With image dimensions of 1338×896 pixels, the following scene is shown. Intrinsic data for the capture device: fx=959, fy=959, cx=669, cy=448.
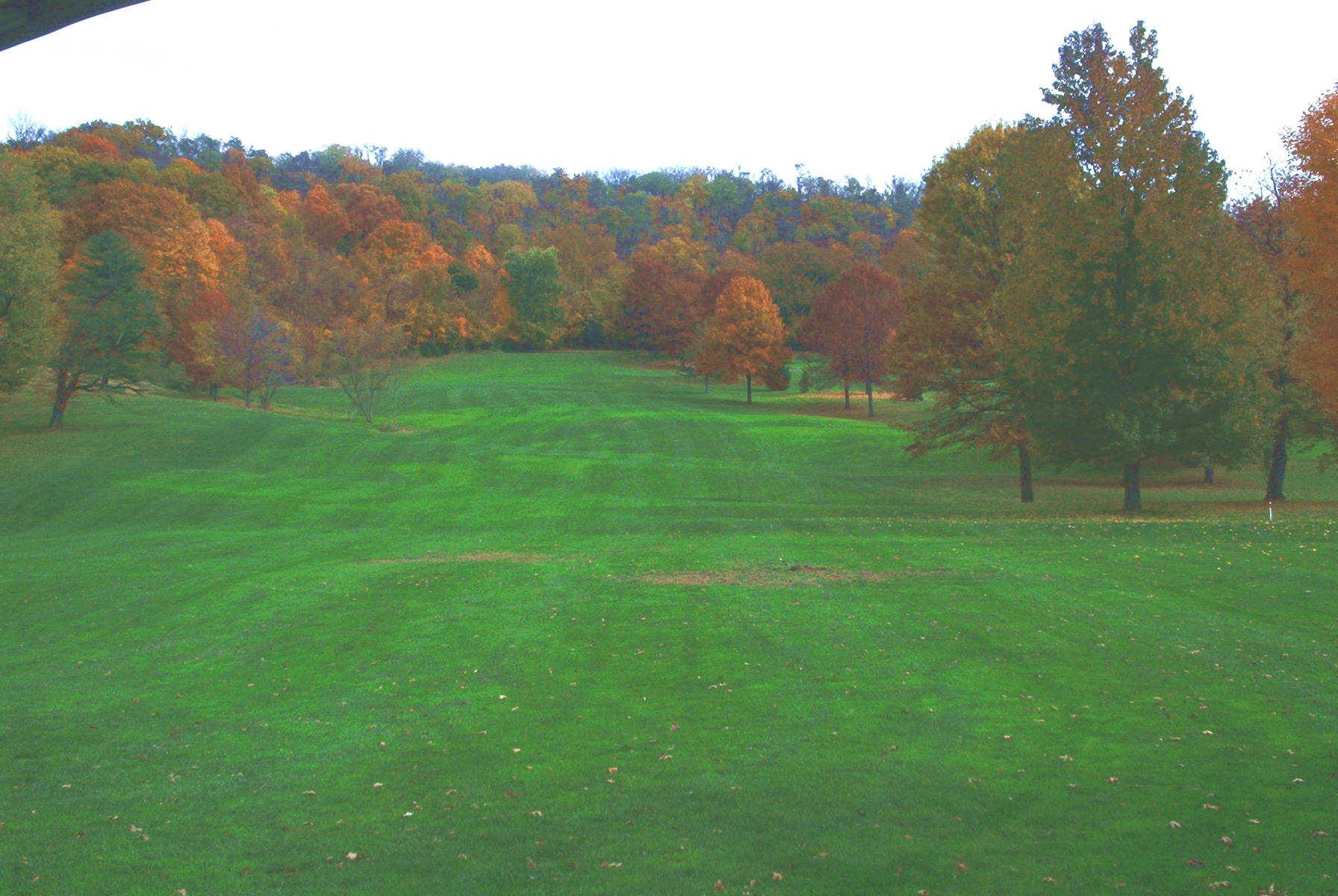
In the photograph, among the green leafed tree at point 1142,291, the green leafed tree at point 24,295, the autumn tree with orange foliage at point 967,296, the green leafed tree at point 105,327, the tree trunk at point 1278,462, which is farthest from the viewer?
the green leafed tree at point 105,327

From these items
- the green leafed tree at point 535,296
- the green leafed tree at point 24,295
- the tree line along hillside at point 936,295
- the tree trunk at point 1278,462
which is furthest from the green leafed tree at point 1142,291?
the green leafed tree at point 535,296

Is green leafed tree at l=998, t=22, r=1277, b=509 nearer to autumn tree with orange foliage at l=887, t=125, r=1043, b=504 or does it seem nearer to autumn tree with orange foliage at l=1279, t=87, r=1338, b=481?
autumn tree with orange foliage at l=1279, t=87, r=1338, b=481

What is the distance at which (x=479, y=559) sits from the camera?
67.7ft

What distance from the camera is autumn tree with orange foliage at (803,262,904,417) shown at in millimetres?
63469

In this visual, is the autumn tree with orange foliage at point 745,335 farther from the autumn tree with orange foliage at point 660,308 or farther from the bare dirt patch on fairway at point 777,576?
the bare dirt patch on fairway at point 777,576

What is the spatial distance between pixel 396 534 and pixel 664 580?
423 inches

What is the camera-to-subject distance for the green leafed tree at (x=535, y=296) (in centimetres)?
10625

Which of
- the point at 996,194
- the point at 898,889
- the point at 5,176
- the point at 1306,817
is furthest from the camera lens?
the point at 5,176

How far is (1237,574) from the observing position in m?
16.3

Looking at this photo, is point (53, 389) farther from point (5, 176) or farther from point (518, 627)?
point (518, 627)

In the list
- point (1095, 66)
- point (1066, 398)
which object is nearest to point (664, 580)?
A: point (1066, 398)

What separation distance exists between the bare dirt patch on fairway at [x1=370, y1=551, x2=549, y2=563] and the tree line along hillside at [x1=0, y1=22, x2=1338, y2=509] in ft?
46.2

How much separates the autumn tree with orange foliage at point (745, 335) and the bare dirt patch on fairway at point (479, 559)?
51.1m

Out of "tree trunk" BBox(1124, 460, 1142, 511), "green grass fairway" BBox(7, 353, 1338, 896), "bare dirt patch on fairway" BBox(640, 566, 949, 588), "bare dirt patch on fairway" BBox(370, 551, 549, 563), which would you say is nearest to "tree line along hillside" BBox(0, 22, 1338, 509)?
"tree trunk" BBox(1124, 460, 1142, 511)
